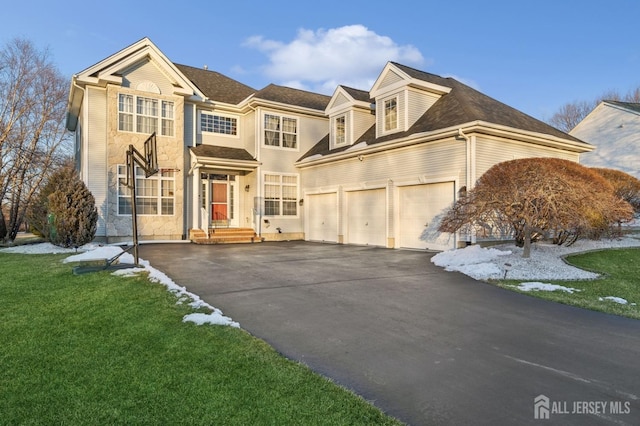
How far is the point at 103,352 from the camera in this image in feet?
12.3

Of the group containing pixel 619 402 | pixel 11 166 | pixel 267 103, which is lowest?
pixel 619 402

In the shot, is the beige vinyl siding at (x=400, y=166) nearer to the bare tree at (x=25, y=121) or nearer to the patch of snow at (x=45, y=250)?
the patch of snow at (x=45, y=250)

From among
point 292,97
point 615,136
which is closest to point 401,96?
point 292,97

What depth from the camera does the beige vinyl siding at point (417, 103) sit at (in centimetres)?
1459

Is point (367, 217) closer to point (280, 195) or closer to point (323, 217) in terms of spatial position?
point (323, 217)

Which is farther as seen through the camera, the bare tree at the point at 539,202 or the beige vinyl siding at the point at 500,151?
the beige vinyl siding at the point at 500,151

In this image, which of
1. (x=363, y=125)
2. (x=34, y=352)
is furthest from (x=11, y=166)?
(x=34, y=352)

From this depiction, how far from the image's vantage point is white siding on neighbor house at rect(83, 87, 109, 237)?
49.9ft

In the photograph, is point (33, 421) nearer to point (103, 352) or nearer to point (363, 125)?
point (103, 352)

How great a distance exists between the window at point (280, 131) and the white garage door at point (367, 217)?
14.9 feet

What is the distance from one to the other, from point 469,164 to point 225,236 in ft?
33.7

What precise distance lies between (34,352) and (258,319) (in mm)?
2357

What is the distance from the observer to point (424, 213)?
13258 millimetres

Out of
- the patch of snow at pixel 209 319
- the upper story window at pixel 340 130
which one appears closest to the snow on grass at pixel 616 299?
the patch of snow at pixel 209 319
